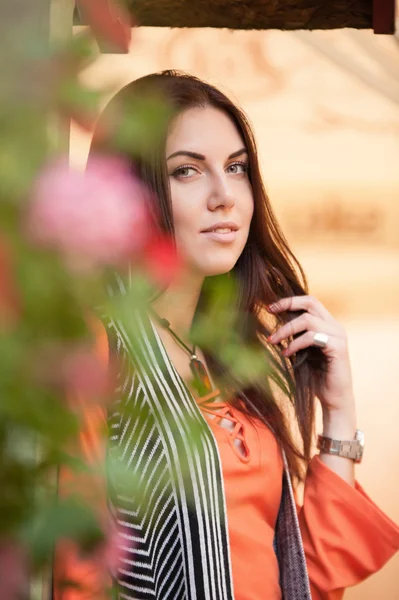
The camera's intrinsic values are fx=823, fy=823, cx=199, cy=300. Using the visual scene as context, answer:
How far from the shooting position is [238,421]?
1.37m

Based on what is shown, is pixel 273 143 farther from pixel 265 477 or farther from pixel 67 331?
pixel 67 331

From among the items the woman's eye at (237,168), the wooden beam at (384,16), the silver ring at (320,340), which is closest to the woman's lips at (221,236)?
the woman's eye at (237,168)

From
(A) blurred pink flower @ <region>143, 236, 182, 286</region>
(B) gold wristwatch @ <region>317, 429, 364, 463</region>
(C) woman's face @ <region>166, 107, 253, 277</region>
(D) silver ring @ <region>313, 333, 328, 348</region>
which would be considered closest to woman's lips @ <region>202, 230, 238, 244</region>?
(C) woman's face @ <region>166, 107, 253, 277</region>

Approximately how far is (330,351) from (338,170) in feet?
1.67

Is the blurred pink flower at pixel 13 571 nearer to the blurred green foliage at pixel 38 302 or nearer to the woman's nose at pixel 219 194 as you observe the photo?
the blurred green foliage at pixel 38 302

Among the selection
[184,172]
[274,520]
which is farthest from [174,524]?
[184,172]

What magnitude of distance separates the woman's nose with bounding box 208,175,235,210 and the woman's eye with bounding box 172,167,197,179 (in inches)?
1.6

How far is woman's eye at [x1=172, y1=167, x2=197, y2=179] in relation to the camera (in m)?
1.36

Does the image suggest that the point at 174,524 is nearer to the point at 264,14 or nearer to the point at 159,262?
the point at 159,262

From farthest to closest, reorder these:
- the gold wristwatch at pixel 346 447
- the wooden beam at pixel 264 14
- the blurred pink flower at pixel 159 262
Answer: the wooden beam at pixel 264 14 < the gold wristwatch at pixel 346 447 < the blurred pink flower at pixel 159 262

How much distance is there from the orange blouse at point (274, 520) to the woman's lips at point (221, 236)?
0.90 feet

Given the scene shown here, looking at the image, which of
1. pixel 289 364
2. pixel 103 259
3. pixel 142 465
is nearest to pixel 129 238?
pixel 103 259

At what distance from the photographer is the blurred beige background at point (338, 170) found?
1761 mm

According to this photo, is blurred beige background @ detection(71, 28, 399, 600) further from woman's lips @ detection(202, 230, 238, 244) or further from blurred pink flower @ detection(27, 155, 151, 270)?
blurred pink flower @ detection(27, 155, 151, 270)
